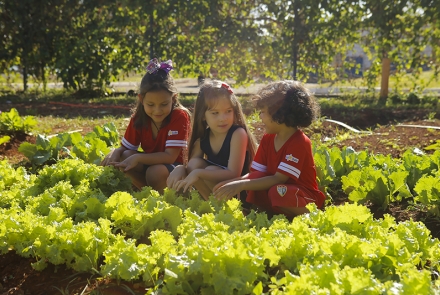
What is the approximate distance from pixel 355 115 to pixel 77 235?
6.56 metres

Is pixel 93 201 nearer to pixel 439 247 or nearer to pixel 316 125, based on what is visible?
pixel 439 247

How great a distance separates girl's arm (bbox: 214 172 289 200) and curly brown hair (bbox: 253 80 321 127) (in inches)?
14.5

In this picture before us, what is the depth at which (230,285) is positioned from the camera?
6.87ft

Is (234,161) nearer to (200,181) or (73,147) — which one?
(200,181)

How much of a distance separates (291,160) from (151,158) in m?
1.29

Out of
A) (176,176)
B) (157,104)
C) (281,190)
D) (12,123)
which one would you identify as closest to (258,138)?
(157,104)

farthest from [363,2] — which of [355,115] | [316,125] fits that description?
[316,125]

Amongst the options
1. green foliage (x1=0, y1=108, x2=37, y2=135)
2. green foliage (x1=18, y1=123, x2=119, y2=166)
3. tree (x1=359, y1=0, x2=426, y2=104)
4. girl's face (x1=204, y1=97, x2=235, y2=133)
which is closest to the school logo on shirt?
girl's face (x1=204, y1=97, x2=235, y2=133)

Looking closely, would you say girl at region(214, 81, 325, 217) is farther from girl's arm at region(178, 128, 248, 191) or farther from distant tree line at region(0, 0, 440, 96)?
distant tree line at region(0, 0, 440, 96)

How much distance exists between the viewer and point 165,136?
4.46m

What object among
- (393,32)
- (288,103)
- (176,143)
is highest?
(393,32)

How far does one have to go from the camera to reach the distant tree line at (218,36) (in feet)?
35.2

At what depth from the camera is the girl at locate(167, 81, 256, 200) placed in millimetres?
3834

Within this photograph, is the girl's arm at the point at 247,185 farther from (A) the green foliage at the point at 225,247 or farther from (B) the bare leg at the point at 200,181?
(B) the bare leg at the point at 200,181
